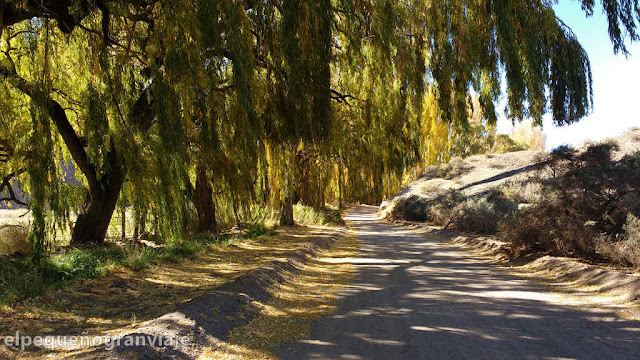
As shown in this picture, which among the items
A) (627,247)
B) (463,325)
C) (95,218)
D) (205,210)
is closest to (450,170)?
(205,210)

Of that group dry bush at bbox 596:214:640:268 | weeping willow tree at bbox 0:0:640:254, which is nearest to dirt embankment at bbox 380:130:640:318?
dry bush at bbox 596:214:640:268

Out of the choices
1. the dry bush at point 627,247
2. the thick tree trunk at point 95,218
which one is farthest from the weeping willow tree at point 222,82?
the dry bush at point 627,247

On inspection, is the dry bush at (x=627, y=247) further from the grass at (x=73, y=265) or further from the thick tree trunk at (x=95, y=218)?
the thick tree trunk at (x=95, y=218)

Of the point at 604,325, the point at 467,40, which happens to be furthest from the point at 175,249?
the point at 604,325

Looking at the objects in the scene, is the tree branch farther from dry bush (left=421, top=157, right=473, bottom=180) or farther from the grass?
dry bush (left=421, top=157, right=473, bottom=180)

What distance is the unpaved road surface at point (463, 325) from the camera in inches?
152

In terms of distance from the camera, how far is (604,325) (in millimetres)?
4473

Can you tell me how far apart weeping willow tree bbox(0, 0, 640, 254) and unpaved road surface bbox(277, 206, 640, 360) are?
2946mm

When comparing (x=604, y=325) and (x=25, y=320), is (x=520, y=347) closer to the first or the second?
(x=604, y=325)

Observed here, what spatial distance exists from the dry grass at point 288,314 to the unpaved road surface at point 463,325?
0.21m

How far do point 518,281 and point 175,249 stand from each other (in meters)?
6.99

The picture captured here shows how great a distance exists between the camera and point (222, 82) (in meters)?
7.54

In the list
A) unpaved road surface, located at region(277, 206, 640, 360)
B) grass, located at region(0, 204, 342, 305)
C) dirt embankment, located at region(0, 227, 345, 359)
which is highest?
grass, located at region(0, 204, 342, 305)

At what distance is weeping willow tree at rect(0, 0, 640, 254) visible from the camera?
6.16 m
